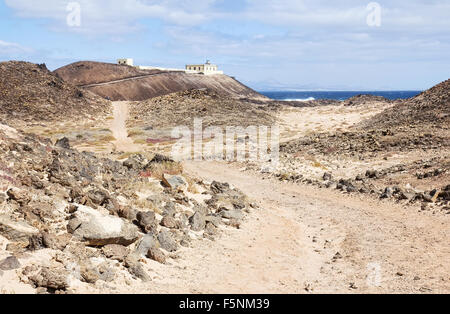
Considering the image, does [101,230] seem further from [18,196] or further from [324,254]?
[324,254]

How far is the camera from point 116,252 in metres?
9.67

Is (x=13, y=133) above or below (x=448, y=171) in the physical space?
above

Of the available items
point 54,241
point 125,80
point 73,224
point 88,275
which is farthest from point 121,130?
point 125,80

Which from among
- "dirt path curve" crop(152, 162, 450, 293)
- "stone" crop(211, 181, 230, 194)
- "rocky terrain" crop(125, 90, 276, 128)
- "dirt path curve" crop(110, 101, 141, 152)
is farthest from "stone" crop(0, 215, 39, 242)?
"rocky terrain" crop(125, 90, 276, 128)

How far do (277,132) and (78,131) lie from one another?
22338 millimetres

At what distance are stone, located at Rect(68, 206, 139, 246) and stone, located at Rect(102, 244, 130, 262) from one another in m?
0.18

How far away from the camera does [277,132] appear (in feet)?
161

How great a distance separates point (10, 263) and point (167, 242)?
13.4 ft

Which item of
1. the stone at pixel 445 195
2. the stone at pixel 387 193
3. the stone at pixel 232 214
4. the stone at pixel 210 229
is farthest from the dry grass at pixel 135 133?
the stone at pixel 445 195

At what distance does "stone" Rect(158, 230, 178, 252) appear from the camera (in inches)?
435

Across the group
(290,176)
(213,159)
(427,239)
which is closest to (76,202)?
(427,239)

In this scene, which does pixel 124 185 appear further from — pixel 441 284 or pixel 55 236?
pixel 441 284

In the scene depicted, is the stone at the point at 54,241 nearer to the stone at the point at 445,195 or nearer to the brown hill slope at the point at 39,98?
the stone at the point at 445,195

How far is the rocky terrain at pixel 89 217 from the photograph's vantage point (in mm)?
8312
